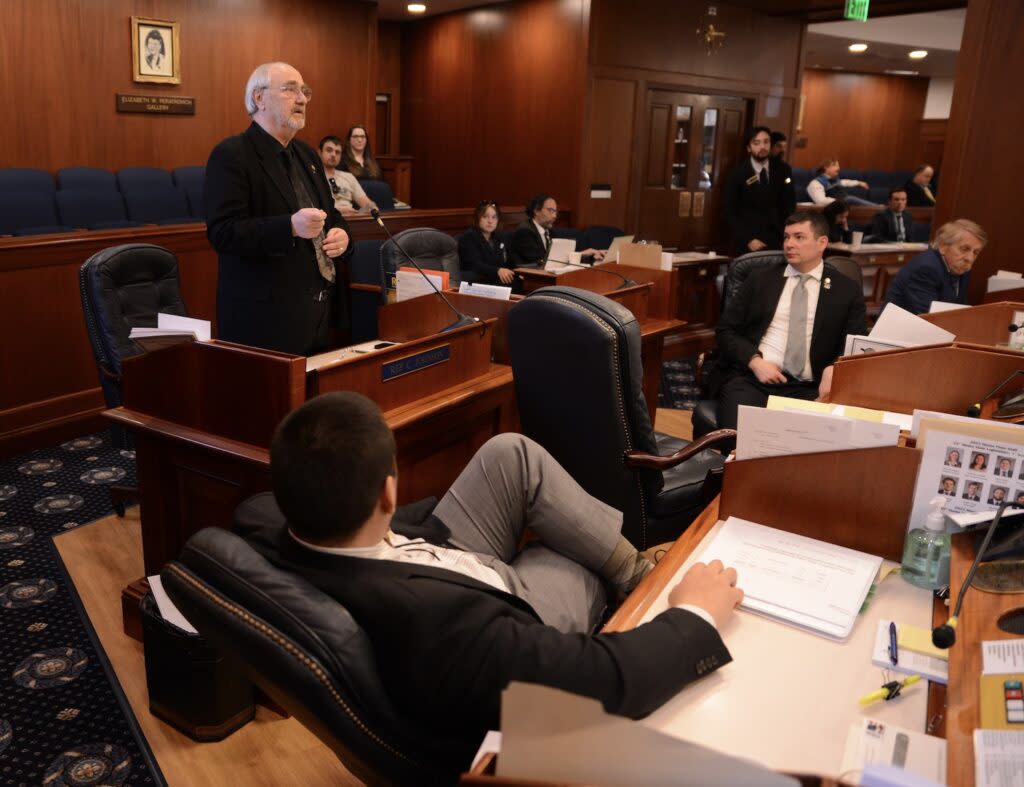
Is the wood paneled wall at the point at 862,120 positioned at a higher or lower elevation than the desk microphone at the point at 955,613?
higher

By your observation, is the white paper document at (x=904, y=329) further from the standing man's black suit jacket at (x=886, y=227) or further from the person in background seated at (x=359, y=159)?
the standing man's black suit jacket at (x=886, y=227)

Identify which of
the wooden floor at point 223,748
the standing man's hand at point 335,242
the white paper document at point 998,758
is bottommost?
the wooden floor at point 223,748

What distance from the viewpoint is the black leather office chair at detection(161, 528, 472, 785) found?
113 cm

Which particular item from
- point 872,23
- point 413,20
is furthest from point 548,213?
point 872,23

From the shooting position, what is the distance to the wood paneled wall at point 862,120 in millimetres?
14617

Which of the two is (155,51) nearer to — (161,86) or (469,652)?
(161,86)

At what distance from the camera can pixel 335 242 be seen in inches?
111

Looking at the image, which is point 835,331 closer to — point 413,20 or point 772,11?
point 772,11

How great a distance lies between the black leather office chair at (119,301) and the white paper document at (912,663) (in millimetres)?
2633

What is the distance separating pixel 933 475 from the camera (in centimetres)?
163

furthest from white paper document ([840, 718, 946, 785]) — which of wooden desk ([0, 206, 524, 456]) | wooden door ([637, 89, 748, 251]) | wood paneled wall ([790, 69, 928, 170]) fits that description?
wood paneled wall ([790, 69, 928, 170])

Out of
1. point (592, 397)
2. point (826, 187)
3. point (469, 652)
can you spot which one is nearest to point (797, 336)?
point (592, 397)

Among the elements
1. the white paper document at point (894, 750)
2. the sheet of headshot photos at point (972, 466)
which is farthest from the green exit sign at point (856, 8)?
the white paper document at point (894, 750)

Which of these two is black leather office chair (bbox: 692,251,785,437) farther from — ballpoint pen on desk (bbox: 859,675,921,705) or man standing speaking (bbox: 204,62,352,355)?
ballpoint pen on desk (bbox: 859,675,921,705)
